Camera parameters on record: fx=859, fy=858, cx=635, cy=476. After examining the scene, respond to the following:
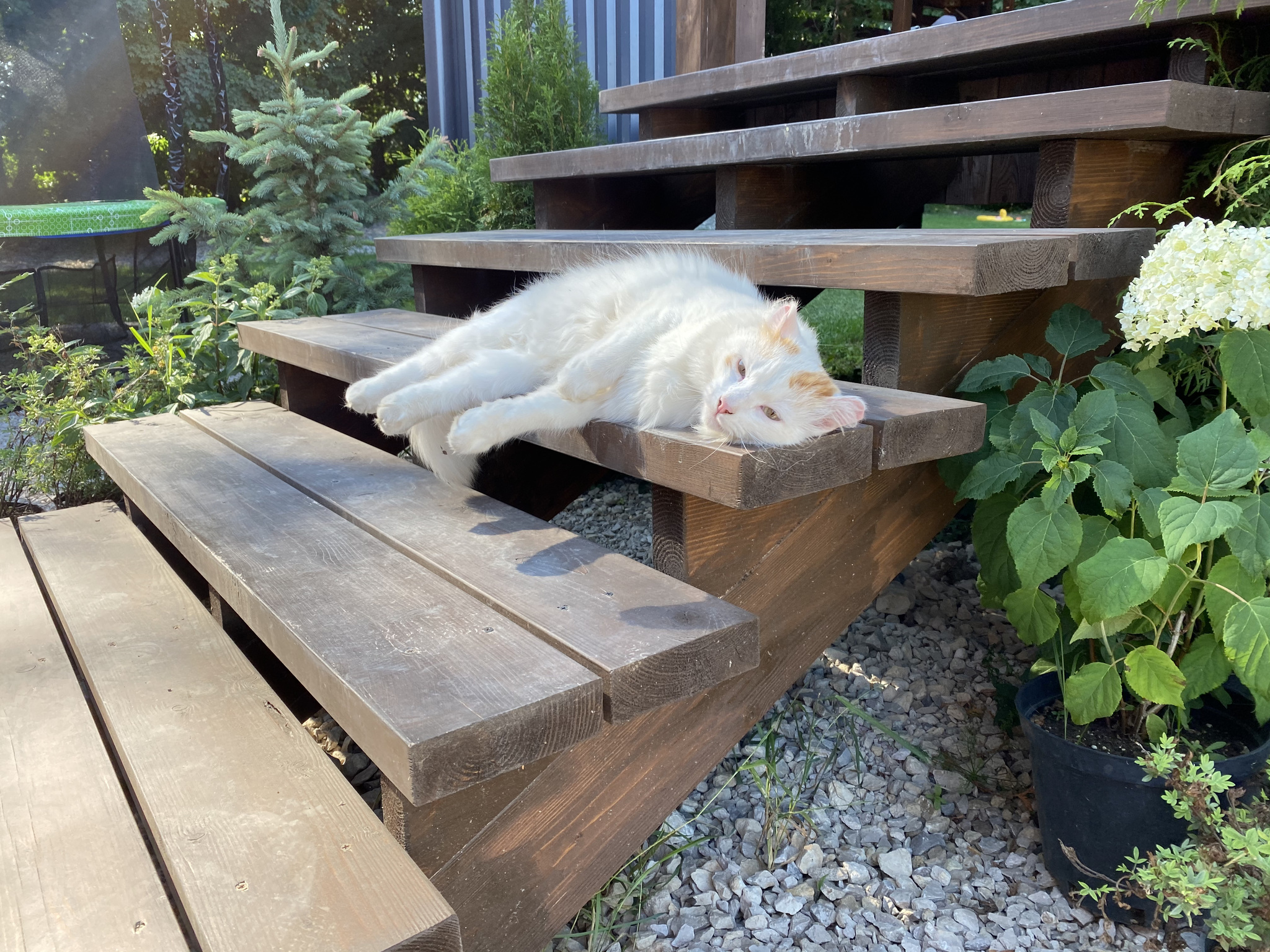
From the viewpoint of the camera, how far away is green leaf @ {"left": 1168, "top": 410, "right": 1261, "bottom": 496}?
126cm

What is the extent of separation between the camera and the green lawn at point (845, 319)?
9.93ft

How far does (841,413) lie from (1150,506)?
Answer: 0.56m

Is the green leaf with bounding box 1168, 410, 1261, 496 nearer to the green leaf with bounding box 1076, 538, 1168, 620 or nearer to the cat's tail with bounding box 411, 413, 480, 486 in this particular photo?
the green leaf with bounding box 1076, 538, 1168, 620

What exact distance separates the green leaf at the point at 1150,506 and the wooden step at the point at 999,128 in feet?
2.18

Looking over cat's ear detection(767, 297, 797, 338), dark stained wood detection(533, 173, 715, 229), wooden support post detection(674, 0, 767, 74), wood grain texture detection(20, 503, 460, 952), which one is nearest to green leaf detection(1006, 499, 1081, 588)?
cat's ear detection(767, 297, 797, 338)

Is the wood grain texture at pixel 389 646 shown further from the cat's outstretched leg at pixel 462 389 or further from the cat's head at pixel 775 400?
the cat's head at pixel 775 400

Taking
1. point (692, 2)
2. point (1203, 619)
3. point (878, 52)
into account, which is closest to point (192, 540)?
point (1203, 619)

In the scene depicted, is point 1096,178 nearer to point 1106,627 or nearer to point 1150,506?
point 1150,506

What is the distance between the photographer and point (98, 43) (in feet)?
24.2

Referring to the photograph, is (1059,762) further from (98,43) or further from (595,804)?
(98,43)

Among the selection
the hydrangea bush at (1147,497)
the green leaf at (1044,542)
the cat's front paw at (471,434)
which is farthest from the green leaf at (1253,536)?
the cat's front paw at (471,434)

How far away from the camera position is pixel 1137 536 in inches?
58.5

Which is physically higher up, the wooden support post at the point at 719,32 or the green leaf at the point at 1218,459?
the wooden support post at the point at 719,32

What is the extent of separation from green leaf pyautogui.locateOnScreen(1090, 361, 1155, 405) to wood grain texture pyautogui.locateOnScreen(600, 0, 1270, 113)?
734mm
